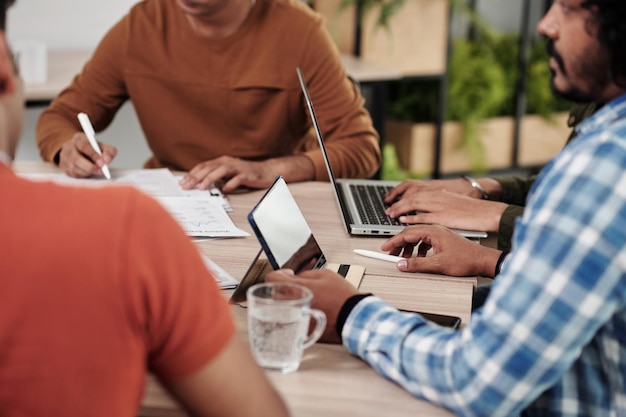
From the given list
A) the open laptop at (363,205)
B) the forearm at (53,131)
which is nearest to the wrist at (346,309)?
the open laptop at (363,205)

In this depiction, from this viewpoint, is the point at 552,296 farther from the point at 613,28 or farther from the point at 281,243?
the point at 281,243

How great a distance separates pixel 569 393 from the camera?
102 centimetres

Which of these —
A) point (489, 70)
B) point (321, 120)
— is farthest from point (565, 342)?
point (489, 70)

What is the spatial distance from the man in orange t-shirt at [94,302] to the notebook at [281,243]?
46 centimetres

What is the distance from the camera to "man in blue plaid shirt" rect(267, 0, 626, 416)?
35.9 inches

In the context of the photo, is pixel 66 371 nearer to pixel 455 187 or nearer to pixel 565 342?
pixel 565 342

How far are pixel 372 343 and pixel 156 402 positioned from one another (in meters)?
0.28

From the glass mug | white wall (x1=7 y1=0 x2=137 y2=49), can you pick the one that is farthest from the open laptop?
white wall (x1=7 y1=0 x2=137 y2=49)

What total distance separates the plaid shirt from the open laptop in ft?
2.12

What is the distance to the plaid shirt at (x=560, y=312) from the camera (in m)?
0.91

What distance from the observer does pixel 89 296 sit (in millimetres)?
742

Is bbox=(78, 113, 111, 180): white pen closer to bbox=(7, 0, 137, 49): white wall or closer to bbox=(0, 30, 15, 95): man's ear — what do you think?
bbox=(0, 30, 15, 95): man's ear

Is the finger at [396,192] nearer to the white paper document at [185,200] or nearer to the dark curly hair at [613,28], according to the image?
the white paper document at [185,200]

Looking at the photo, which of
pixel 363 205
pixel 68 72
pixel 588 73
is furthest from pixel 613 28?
pixel 68 72
